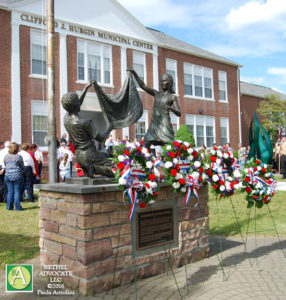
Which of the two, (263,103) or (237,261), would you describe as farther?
(263,103)

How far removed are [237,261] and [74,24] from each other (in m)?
15.7

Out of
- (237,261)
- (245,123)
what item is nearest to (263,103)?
(245,123)

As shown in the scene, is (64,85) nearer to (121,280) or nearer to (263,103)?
(121,280)

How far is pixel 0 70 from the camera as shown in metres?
15.6

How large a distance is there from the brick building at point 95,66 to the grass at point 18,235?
772cm

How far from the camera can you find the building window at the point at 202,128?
933 inches

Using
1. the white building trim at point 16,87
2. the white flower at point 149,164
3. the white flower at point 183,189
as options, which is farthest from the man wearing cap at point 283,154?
the white flower at point 149,164

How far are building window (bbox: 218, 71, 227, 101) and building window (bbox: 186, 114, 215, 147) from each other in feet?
7.26

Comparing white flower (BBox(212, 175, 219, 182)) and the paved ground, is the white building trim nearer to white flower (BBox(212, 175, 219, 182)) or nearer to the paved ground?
the paved ground

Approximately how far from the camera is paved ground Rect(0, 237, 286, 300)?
423 cm

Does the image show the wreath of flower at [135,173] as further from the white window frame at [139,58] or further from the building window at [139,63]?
the white window frame at [139,58]

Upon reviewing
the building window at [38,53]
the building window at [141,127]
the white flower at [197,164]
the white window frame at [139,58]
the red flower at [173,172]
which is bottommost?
the red flower at [173,172]

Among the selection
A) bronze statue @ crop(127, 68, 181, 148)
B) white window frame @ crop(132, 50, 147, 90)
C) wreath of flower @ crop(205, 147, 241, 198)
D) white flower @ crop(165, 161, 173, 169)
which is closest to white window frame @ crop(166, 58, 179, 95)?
white window frame @ crop(132, 50, 147, 90)

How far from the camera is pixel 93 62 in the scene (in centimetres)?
1888
